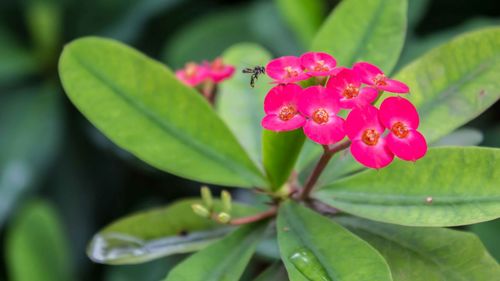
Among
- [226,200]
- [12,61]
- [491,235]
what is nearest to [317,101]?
[226,200]

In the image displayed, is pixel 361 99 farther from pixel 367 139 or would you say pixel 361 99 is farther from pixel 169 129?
pixel 169 129

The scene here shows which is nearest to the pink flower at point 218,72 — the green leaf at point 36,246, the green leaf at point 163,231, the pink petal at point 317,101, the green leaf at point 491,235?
the green leaf at point 163,231

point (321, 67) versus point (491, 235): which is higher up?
point (321, 67)

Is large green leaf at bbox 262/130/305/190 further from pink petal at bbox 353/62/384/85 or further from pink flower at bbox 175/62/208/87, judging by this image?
pink flower at bbox 175/62/208/87

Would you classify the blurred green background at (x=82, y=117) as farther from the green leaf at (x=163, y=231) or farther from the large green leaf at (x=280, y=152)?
the large green leaf at (x=280, y=152)

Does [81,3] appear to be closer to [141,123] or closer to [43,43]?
[43,43]

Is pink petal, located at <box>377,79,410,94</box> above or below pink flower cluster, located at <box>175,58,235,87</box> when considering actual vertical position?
above

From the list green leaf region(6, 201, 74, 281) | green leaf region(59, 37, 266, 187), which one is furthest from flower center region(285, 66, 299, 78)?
green leaf region(6, 201, 74, 281)
